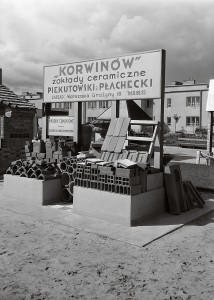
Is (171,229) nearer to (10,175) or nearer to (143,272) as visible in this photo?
(143,272)

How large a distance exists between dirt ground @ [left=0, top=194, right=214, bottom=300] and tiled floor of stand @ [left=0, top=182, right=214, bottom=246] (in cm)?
21

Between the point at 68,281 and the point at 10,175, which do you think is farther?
the point at 10,175

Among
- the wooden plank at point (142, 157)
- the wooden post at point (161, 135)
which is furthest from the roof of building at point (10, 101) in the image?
the wooden post at point (161, 135)

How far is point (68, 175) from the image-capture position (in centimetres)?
848

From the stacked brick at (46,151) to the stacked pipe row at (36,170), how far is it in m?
0.29

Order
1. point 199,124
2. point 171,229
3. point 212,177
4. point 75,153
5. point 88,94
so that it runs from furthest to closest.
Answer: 1. point 199,124
2. point 212,177
3. point 75,153
4. point 88,94
5. point 171,229

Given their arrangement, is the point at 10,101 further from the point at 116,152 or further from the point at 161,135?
the point at 161,135

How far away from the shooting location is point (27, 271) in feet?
14.7

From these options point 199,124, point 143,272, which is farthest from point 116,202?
point 199,124

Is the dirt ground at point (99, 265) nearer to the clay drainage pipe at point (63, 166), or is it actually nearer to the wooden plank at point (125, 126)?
the clay drainage pipe at point (63, 166)

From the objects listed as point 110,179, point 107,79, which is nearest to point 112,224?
point 110,179

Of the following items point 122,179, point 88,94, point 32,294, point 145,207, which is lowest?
point 32,294

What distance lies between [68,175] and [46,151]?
1.31 meters

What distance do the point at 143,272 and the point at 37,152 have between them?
5.82m
